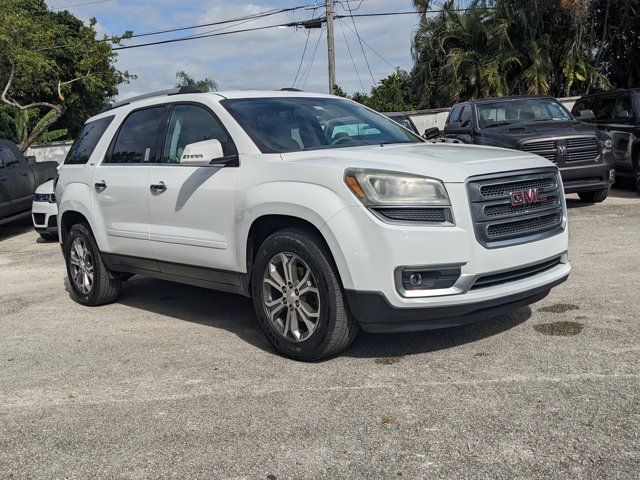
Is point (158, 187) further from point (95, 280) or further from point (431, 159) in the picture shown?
point (431, 159)

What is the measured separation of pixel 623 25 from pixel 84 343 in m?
24.8

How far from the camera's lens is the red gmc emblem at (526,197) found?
4.39 m

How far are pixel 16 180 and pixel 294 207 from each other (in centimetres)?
1003

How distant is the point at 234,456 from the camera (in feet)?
10.8

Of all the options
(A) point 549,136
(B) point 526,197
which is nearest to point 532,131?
(A) point 549,136

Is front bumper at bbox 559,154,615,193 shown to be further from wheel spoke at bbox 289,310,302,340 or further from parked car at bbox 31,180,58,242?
parked car at bbox 31,180,58,242

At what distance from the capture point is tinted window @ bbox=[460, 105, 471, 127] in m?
11.7

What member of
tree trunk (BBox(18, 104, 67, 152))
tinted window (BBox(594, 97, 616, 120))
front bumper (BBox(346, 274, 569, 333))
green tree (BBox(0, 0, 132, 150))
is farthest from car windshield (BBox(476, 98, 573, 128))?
tree trunk (BBox(18, 104, 67, 152))

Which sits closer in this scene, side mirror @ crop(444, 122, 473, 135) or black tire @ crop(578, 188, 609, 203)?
black tire @ crop(578, 188, 609, 203)

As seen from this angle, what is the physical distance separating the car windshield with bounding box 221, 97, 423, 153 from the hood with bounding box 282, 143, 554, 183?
231 mm

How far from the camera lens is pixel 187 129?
18.2ft

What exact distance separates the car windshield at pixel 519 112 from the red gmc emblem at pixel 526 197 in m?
6.95

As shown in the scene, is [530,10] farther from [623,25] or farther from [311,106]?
[311,106]

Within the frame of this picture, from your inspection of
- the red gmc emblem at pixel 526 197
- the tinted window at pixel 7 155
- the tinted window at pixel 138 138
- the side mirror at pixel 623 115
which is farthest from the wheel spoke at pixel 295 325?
the tinted window at pixel 7 155
